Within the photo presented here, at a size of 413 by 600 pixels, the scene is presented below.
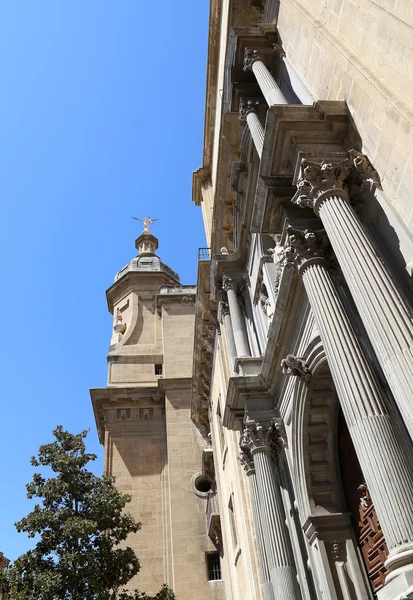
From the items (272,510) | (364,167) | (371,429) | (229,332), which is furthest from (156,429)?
(371,429)

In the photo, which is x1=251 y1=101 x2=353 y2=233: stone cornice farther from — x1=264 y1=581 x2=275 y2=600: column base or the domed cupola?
the domed cupola

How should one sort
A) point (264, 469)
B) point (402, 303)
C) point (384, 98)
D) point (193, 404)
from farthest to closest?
point (193, 404), point (264, 469), point (384, 98), point (402, 303)

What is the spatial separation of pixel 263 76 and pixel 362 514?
8852 millimetres

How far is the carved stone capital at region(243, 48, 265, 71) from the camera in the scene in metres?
11.3

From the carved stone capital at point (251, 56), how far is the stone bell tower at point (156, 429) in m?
19.0

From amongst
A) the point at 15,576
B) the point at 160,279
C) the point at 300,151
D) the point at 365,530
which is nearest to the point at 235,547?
the point at 15,576

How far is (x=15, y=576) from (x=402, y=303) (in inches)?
563

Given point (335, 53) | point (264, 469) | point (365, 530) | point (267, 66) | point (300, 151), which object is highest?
point (267, 66)

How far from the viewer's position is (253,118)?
11.2 metres

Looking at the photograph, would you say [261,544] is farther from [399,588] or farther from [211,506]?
[211,506]

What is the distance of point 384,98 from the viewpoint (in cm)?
662

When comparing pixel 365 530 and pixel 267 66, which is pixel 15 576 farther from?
pixel 267 66

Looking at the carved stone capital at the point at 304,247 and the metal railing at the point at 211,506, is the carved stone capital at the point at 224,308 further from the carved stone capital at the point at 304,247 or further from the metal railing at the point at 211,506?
the metal railing at the point at 211,506

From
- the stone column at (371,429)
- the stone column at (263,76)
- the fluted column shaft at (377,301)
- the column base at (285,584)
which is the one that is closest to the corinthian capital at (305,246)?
the stone column at (371,429)
